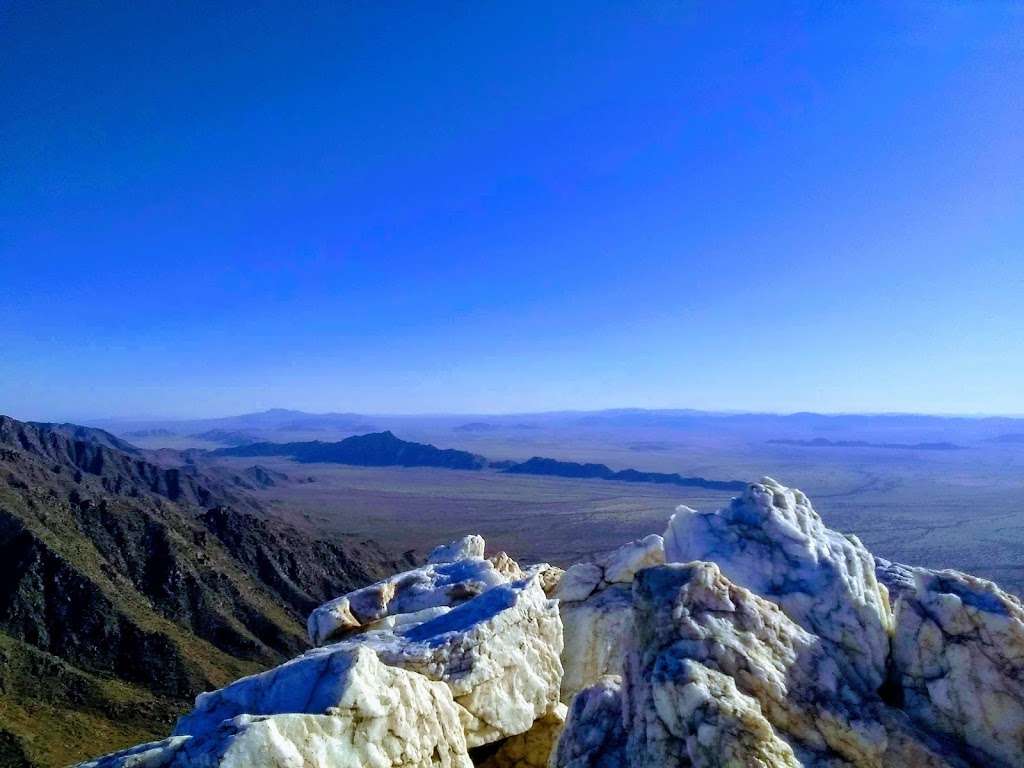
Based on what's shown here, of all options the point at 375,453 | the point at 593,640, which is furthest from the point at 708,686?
the point at 375,453

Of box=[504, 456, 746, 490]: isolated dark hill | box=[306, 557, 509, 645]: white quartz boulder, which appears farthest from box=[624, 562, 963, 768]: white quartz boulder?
box=[504, 456, 746, 490]: isolated dark hill

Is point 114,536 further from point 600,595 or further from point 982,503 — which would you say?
point 982,503

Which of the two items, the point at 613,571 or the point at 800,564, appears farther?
the point at 613,571

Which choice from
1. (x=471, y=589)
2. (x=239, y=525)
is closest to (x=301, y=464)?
(x=239, y=525)

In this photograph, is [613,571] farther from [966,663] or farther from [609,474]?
[609,474]

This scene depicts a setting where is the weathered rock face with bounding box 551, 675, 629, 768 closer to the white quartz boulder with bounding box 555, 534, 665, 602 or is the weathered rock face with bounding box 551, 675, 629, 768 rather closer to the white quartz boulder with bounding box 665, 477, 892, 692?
the white quartz boulder with bounding box 665, 477, 892, 692

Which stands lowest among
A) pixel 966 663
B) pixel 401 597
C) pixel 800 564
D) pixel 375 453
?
pixel 375 453
